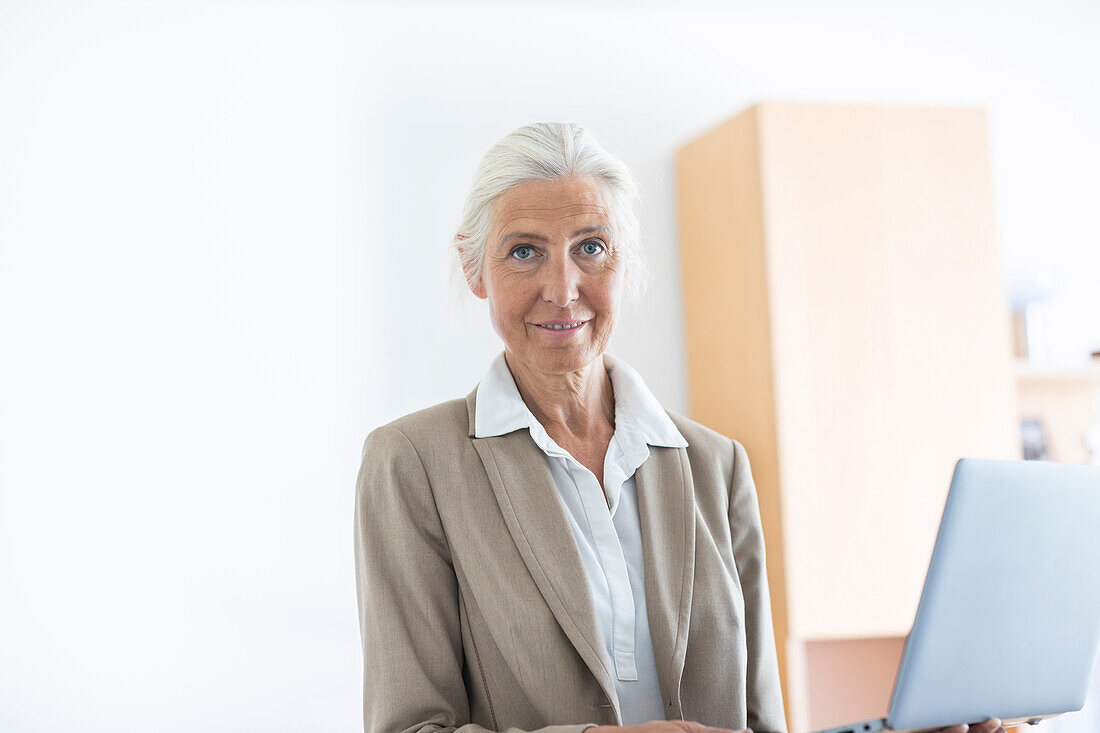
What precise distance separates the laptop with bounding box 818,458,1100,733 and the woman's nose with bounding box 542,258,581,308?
50 centimetres

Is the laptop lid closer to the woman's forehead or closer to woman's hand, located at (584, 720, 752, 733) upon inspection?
woman's hand, located at (584, 720, 752, 733)

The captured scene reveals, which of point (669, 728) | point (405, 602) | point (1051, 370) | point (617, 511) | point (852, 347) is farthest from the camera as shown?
point (1051, 370)

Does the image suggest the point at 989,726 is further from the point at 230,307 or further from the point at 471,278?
the point at 230,307

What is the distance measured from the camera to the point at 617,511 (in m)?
1.37

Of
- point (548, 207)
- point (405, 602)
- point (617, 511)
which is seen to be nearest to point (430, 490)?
point (405, 602)

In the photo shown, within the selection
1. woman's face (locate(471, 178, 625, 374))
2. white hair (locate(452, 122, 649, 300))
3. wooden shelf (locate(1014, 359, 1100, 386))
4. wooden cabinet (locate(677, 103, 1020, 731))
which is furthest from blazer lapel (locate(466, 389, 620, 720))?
wooden shelf (locate(1014, 359, 1100, 386))

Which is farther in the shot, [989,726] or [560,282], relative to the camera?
[560,282]

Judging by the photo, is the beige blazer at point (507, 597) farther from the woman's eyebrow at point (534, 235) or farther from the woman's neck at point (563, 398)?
the woman's eyebrow at point (534, 235)

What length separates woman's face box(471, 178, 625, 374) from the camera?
1.33 m

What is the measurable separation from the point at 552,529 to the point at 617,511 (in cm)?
11

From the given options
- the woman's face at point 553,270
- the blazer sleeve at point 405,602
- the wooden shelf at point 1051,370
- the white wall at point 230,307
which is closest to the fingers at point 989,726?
the blazer sleeve at point 405,602

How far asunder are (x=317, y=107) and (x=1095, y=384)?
7.89 feet

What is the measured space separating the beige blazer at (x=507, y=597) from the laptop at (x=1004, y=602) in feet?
0.90

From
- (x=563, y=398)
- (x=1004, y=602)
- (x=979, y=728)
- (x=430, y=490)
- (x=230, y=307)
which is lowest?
(x=979, y=728)
